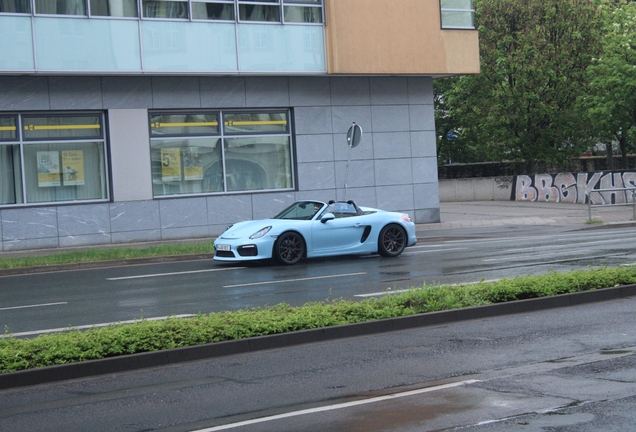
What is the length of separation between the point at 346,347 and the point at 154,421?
3.13m

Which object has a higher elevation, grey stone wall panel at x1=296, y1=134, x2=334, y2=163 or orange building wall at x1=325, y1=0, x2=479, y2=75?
orange building wall at x1=325, y1=0, x2=479, y2=75

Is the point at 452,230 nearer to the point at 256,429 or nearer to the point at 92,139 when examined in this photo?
the point at 92,139

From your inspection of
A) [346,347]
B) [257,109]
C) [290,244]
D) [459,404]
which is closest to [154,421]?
[459,404]

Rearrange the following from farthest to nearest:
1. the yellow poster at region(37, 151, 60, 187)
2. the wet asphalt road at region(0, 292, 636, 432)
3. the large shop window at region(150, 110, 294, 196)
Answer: the large shop window at region(150, 110, 294, 196) < the yellow poster at region(37, 151, 60, 187) < the wet asphalt road at region(0, 292, 636, 432)

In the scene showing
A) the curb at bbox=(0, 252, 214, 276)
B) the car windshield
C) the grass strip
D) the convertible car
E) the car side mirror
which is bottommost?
the curb at bbox=(0, 252, 214, 276)

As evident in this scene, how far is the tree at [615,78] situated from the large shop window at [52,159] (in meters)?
24.3

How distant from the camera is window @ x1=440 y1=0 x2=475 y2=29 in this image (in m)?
29.6

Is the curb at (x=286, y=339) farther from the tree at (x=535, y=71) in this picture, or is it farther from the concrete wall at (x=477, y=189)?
the concrete wall at (x=477, y=189)

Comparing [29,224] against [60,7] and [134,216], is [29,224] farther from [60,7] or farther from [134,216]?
[60,7]

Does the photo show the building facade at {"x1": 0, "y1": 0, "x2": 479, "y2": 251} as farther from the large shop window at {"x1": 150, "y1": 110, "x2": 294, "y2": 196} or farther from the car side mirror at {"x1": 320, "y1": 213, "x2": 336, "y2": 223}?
the car side mirror at {"x1": 320, "y1": 213, "x2": 336, "y2": 223}

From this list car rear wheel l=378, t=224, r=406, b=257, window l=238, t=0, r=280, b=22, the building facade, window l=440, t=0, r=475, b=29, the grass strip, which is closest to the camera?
car rear wheel l=378, t=224, r=406, b=257

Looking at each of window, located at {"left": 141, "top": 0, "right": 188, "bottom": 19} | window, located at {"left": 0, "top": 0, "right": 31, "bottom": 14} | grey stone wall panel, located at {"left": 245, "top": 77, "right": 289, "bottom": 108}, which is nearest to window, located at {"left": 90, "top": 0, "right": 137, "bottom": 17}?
window, located at {"left": 141, "top": 0, "right": 188, "bottom": 19}

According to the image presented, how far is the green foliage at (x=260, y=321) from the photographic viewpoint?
8750 mm

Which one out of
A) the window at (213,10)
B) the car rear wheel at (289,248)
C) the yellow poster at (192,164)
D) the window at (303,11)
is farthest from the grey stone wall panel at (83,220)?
the car rear wheel at (289,248)
